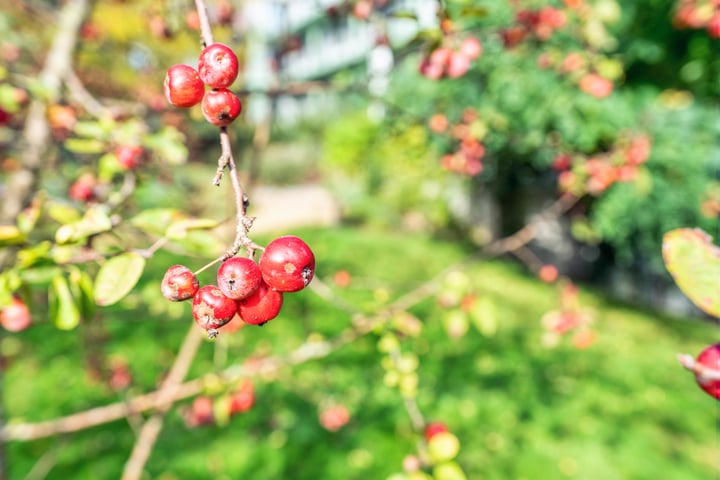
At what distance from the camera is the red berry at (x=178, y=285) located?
822 millimetres

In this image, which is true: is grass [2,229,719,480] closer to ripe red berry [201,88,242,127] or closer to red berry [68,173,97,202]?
red berry [68,173,97,202]

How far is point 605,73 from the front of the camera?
3.21 meters

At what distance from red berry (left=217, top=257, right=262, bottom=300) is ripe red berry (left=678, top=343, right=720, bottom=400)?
0.62 m

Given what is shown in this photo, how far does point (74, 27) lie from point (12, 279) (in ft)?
5.60

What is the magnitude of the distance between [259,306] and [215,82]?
401mm

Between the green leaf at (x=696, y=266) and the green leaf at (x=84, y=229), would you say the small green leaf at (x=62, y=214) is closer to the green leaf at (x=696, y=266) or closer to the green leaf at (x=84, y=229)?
the green leaf at (x=84, y=229)

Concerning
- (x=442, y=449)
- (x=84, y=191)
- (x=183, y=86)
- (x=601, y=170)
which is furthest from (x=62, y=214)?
(x=601, y=170)

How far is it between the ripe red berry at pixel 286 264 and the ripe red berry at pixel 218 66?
30 centimetres

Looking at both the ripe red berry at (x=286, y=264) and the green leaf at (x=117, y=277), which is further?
the green leaf at (x=117, y=277)

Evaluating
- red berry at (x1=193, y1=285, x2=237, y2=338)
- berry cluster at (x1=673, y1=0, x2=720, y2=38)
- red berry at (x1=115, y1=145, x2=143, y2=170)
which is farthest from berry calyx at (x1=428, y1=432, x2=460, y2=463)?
berry cluster at (x1=673, y1=0, x2=720, y2=38)

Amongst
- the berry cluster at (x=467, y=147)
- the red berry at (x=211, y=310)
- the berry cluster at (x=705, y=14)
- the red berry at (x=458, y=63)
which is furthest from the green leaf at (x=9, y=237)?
the berry cluster at (x=705, y=14)

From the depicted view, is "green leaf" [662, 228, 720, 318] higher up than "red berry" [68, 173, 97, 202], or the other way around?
"green leaf" [662, 228, 720, 318]

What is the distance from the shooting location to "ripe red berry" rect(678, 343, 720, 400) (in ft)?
1.86

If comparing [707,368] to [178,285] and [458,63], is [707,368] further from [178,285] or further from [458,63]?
[458,63]
